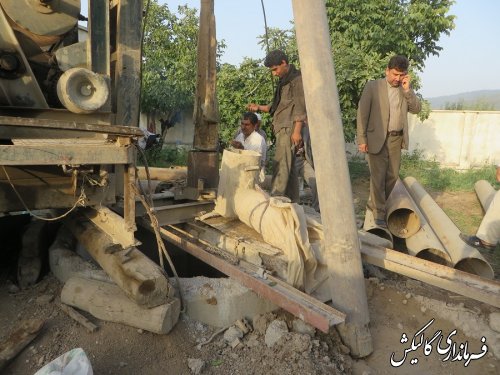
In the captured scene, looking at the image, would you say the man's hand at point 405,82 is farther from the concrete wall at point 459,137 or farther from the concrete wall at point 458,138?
the concrete wall at point 459,137

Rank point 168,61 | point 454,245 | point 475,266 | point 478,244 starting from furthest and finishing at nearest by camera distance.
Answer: point 168,61, point 478,244, point 454,245, point 475,266

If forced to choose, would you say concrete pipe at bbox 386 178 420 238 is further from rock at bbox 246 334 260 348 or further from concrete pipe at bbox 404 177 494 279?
rock at bbox 246 334 260 348

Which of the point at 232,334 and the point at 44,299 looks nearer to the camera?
the point at 232,334

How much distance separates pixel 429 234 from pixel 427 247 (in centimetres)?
28

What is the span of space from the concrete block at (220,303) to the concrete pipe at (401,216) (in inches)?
88.9

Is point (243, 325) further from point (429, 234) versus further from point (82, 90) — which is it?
point (429, 234)

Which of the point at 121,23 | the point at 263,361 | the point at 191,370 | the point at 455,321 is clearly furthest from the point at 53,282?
the point at 455,321

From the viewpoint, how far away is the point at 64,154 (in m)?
2.49

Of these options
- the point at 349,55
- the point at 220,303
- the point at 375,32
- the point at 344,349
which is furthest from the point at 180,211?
the point at 375,32

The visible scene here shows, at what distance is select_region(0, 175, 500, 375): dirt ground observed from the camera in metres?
2.46

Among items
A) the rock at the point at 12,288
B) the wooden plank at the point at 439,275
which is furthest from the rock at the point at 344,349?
the rock at the point at 12,288

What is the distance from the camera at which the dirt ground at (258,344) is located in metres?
2.46

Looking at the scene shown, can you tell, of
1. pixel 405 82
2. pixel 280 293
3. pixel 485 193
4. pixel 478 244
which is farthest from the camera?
pixel 485 193

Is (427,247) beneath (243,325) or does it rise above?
above
